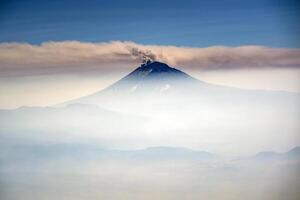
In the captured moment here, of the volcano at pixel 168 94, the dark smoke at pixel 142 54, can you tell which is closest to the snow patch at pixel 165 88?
the volcano at pixel 168 94

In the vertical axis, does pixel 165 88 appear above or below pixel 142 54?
below

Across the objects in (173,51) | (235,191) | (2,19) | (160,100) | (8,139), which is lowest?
(235,191)

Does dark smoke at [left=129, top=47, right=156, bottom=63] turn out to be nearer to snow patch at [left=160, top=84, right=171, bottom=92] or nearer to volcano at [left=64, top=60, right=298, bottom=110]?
volcano at [left=64, top=60, right=298, bottom=110]

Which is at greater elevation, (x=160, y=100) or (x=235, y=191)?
(x=160, y=100)

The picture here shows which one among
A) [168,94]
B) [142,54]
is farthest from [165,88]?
[142,54]

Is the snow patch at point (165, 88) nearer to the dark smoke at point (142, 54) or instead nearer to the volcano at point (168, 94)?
the volcano at point (168, 94)

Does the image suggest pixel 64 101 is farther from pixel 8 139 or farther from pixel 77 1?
pixel 77 1

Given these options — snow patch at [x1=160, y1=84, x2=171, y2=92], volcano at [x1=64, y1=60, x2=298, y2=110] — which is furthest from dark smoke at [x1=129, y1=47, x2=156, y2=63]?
snow patch at [x1=160, y1=84, x2=171, y2=92]

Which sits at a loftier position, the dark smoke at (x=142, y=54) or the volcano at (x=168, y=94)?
the dark smoke at (x=142, y=54)

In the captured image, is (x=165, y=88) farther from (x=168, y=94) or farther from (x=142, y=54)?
(x=142, y=54)

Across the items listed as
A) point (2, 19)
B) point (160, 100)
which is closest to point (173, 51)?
point (160, 100)

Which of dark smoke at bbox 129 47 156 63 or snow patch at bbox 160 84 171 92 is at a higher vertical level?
dark smoke at bbox 129 47 156 63
